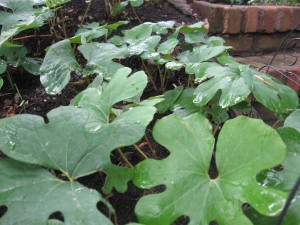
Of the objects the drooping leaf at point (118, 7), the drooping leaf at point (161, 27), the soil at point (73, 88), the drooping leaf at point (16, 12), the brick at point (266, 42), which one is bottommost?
the brick at point (266, 42)

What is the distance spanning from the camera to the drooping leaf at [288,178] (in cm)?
66

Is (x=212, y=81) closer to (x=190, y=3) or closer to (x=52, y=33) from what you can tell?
(x=52, y=33)

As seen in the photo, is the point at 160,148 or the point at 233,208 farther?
the point at 160,148

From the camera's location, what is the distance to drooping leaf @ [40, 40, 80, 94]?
1.15 meters

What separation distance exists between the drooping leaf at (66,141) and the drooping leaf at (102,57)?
44 cm

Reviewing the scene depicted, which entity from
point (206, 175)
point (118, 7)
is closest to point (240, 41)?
point (118, 7)

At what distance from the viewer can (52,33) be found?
1.63 metres

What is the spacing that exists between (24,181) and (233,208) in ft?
1.38

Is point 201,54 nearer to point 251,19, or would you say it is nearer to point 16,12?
point 16,12

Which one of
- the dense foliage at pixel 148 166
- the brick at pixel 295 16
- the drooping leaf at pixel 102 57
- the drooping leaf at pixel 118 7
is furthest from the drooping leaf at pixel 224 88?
the brick at pixel 295 16

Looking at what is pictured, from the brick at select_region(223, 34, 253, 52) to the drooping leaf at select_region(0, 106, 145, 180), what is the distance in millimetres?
1628

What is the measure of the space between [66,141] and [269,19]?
6.09 feet

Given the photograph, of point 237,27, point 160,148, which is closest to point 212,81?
point 160,148

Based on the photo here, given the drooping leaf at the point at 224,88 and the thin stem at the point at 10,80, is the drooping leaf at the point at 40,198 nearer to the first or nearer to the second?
the drooping leaf at the point at 224,88
